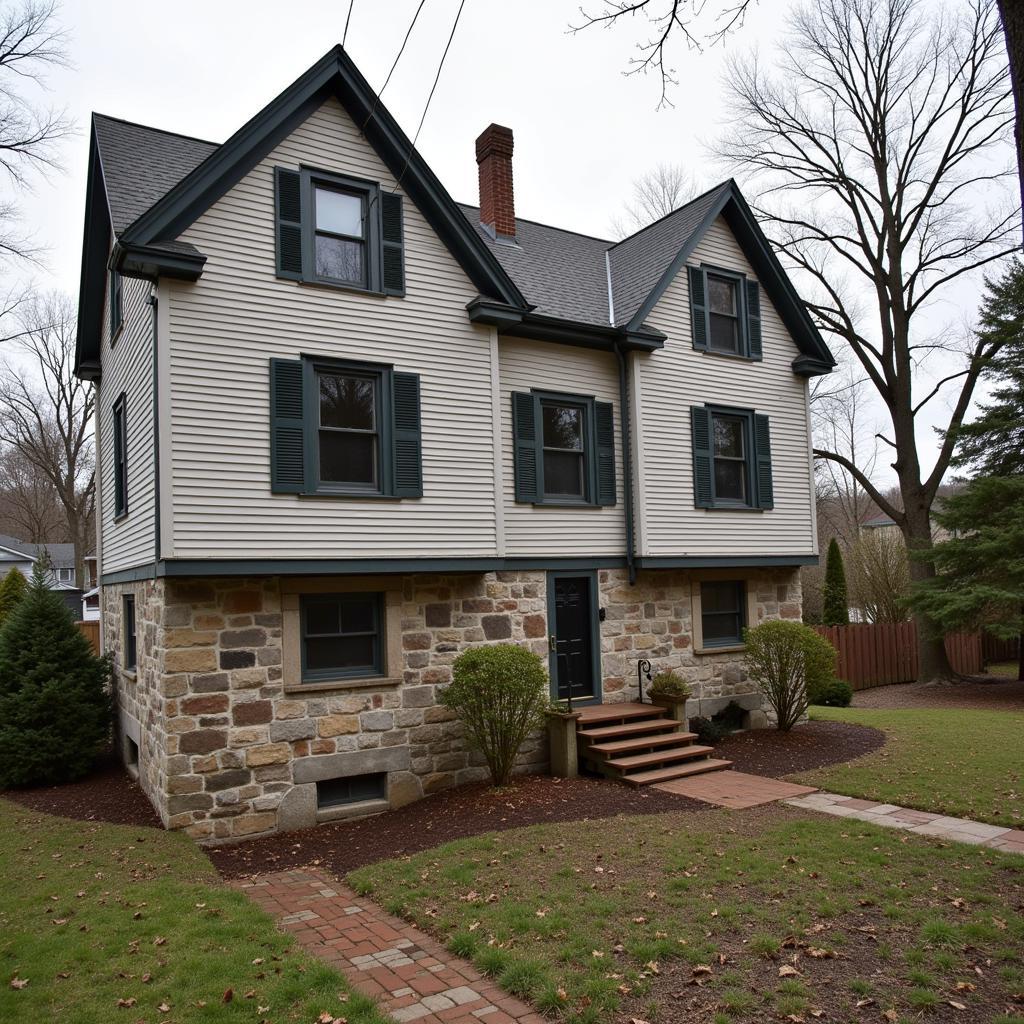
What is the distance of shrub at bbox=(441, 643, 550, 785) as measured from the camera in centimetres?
962

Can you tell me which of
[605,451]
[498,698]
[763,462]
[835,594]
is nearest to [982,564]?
[835,594]

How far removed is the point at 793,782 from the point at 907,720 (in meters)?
5.99

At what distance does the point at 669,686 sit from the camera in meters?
12.0

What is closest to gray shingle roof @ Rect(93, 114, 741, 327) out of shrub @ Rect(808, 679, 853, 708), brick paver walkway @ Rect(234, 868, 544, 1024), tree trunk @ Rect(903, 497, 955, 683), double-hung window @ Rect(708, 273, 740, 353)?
double-hung window @ Rect(708, 273, 740, 353)

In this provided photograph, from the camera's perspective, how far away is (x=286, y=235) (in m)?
9.48

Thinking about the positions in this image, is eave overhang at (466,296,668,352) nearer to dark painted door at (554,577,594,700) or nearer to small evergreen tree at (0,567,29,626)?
dark painted door at (554,577,594,700)

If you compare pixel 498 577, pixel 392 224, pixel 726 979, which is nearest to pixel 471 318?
pixel 392 224

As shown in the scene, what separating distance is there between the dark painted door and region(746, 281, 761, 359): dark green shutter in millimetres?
5283

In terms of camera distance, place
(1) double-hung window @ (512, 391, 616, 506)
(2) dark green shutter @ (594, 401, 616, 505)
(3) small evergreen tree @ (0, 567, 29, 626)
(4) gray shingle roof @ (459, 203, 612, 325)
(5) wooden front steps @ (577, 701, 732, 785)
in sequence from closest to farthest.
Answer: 1. (5) wooden front steps @ (577, 701, 732, 785)
2. (1) double-hung window @ (512, 391, 616, 506)
3. (2) dark green shutter @ (594, 401, 616, 505)
4. (4) gray shingle roof @ (459, 203, 612, 325)
5. (3) small evergreen tree @ (0, 567, 29, 626)

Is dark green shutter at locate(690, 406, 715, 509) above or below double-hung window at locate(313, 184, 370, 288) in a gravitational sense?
below

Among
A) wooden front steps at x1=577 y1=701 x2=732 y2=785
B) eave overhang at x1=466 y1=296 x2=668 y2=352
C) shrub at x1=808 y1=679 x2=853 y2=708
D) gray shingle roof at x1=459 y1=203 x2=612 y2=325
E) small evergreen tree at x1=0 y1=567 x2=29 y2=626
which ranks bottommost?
shrub at x1=808 y1=679 x2=853 y2=708

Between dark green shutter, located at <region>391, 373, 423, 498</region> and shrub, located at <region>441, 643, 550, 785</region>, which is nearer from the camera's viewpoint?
shrub, located at <region>441, 643, 550, 785</region>

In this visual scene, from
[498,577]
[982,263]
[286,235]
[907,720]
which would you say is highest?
[982,263]

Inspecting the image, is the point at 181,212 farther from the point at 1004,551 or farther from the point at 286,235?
the point at 1004,551
